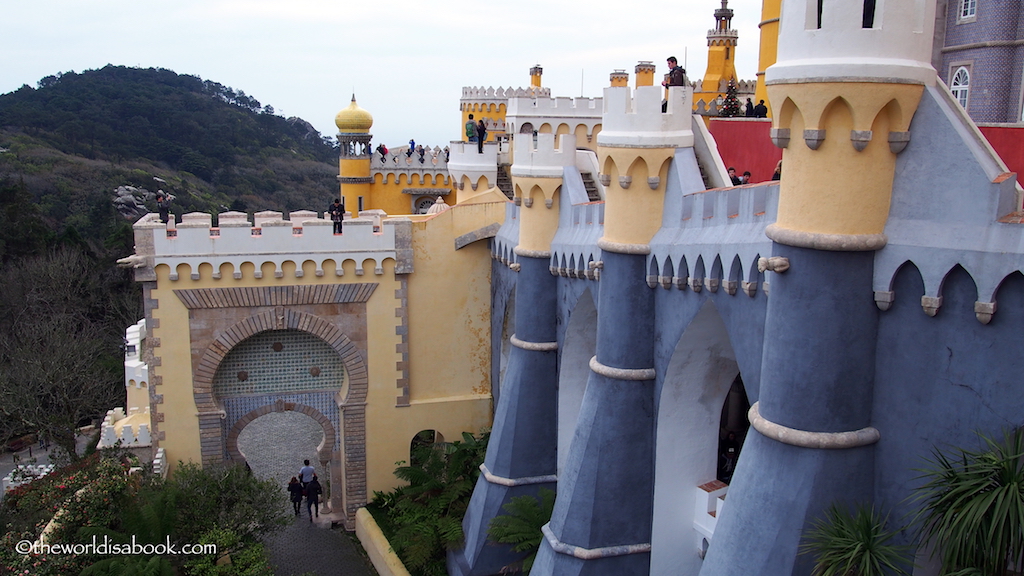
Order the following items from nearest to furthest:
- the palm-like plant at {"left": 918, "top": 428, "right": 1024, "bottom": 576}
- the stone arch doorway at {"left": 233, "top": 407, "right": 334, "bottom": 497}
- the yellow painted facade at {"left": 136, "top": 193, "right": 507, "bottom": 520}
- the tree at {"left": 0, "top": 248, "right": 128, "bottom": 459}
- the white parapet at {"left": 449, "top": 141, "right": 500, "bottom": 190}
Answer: the palm-like plant at {"left": 918, "top": 428, "right": 1024, "bottom": 576} → the yellow painted facade at {"left": 136, "top": 193, "right": 507, "bottom": 520} → the white parapet at {"left": 449, "top": 141, "right": 500, "bottom": 190} → the stone arch doorway at {"left": 233, "top": 407, "right": 334, "bottom": 497} → the tree at {"left": 0, "top": 248, "right": 128, "bottom": 459}

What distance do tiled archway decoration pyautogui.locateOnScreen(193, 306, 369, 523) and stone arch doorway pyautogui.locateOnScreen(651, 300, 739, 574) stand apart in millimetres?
7670

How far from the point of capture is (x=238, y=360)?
54.4 feet

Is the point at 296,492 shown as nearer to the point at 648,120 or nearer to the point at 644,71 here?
the point at 648,120

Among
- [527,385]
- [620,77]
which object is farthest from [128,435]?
[620,77]

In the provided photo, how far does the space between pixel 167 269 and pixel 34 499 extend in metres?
4.45

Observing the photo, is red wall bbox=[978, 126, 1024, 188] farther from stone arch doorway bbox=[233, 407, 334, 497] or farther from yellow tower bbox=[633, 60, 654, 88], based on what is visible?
yellow tower bbox=[633, 60, 654, 88]

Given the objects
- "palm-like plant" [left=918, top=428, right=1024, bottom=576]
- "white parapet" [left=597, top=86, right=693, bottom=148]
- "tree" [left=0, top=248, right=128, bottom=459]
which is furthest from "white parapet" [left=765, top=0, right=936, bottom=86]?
"tree" [left=0, top=248, right=128, bottom=459]

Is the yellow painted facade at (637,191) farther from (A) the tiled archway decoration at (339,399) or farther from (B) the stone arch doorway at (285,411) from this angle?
(B) the stone arch doorway at (285,411)

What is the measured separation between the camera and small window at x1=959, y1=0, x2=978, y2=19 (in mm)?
16953

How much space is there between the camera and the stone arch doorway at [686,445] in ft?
34.2

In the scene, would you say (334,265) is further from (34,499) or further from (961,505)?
(961,505)

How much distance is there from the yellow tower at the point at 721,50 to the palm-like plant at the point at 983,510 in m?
32.6

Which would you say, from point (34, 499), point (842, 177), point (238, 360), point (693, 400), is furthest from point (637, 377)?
point (34, 499)

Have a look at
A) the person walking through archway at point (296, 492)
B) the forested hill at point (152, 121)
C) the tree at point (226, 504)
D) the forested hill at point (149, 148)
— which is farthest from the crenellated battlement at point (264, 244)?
the forested hill at point (152, 121)
